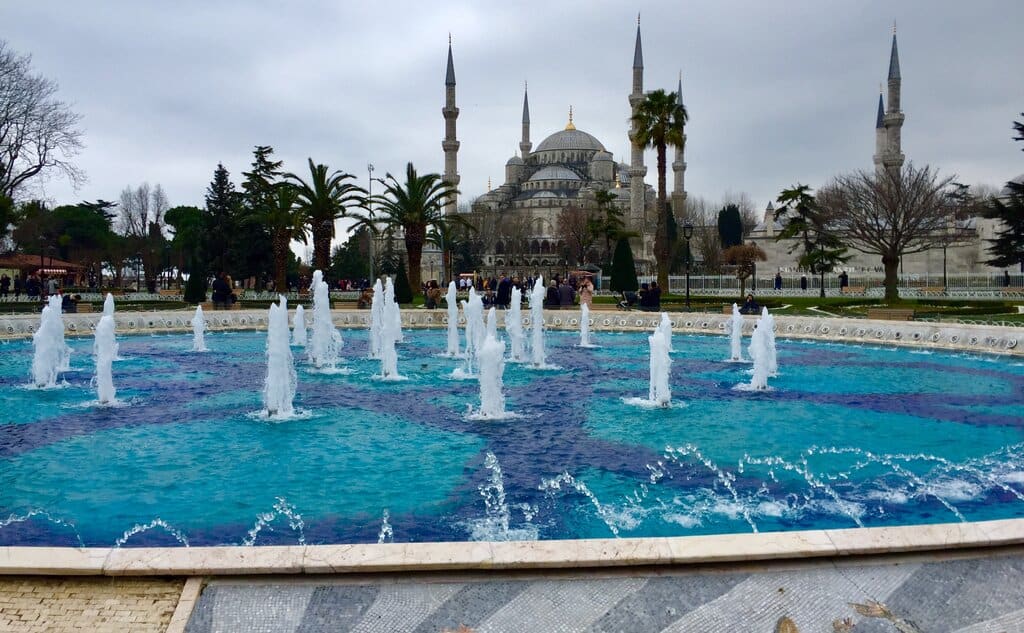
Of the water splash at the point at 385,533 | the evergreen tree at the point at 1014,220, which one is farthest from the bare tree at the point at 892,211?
the water splash at the point at 385,533

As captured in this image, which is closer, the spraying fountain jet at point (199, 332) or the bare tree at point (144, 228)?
the spraying fountain jet at point (199, 332)

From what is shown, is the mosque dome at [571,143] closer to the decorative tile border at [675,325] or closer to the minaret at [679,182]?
the minaret at [679,182]

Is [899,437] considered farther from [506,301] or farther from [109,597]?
[506,301]

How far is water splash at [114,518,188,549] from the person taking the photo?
4.48 meters

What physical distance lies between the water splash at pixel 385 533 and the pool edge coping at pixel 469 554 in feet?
3.79

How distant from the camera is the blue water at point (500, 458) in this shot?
15.9ft

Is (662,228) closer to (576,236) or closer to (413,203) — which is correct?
(413,203)

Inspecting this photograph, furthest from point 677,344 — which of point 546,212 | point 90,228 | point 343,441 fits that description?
point 546,212

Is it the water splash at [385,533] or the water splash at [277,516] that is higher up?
the water splash at [277,516]

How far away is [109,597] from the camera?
122 inches

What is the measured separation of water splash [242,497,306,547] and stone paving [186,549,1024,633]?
1.38 meters

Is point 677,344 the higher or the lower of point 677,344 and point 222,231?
the lower

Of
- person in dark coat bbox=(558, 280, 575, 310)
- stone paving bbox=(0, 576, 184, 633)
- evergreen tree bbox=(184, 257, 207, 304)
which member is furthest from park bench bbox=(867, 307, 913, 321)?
evergreen tree bbox=(184, 257, 207, 304)

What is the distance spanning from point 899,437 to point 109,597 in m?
6.67
